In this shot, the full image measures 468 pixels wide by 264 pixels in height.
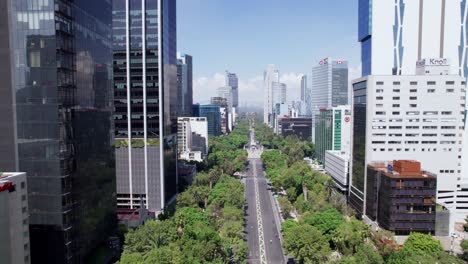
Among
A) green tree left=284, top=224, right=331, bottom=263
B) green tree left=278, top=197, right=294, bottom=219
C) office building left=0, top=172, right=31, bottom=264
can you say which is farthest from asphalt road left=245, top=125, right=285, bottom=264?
office building left=0, top=172, right=31, bottom=264

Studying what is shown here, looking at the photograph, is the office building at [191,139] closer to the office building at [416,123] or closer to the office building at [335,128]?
the office building at [335,128]

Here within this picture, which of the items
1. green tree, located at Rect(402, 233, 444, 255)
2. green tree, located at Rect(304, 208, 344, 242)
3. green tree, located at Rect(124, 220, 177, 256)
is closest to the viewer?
green tree, located at Rect(124, 220, 177, 256)

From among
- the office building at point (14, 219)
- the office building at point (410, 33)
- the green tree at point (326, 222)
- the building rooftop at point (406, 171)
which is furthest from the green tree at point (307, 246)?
the office building at point (410, 33)

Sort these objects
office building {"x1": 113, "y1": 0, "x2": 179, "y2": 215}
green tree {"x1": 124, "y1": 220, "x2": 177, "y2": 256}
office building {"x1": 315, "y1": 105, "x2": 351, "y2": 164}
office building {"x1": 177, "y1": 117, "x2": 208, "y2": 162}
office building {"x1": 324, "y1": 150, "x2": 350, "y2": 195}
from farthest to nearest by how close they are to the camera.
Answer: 1. office building {"x1": 177, "y1": 117, "x2": 208, "y2": 162}
2. office building {"x1": 315, "y1": 105, "x2": 351, "y2": 164}
3. office building {"x1": 324, "y1": 150, "x2": 350, "y2": 195}
4. office building {"x1": 113, "y1": 0, "x2": 179, "y2": 215}
5. green tree {"x1": 124, "y1": 220, "x2": 177, "y2": 256}

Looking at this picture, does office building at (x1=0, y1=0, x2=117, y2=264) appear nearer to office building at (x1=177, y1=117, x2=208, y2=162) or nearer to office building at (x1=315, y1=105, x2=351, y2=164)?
office building at (x1=177, y1=117, x2=208, y2=162)

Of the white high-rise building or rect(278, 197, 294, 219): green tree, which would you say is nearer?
the white high-rise building
